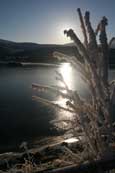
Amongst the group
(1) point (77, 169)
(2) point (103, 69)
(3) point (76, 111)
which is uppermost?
(2) point (103, 69)

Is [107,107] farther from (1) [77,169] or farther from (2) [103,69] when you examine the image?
(1) [77,169]

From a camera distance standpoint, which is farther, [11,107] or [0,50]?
[0,50]

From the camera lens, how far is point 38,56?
596 feet

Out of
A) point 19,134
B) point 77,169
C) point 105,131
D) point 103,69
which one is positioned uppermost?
point 103,69

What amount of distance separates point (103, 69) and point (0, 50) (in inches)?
7405

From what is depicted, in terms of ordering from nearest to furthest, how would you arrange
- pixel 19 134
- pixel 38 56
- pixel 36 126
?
1. pixel 19 134
2. pixel 36 126
3. pixel 38 56

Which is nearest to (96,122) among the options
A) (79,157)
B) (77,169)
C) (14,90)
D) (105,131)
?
(105,131)

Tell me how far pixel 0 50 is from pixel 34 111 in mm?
158075

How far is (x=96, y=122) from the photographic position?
3340 millimetres

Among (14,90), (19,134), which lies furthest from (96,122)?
(14,90)

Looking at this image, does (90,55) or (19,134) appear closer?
(90,55)

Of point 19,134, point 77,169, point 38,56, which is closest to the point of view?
point 77,169

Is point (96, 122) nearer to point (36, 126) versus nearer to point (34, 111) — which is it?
point (36, 126)

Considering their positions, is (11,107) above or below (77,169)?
below
